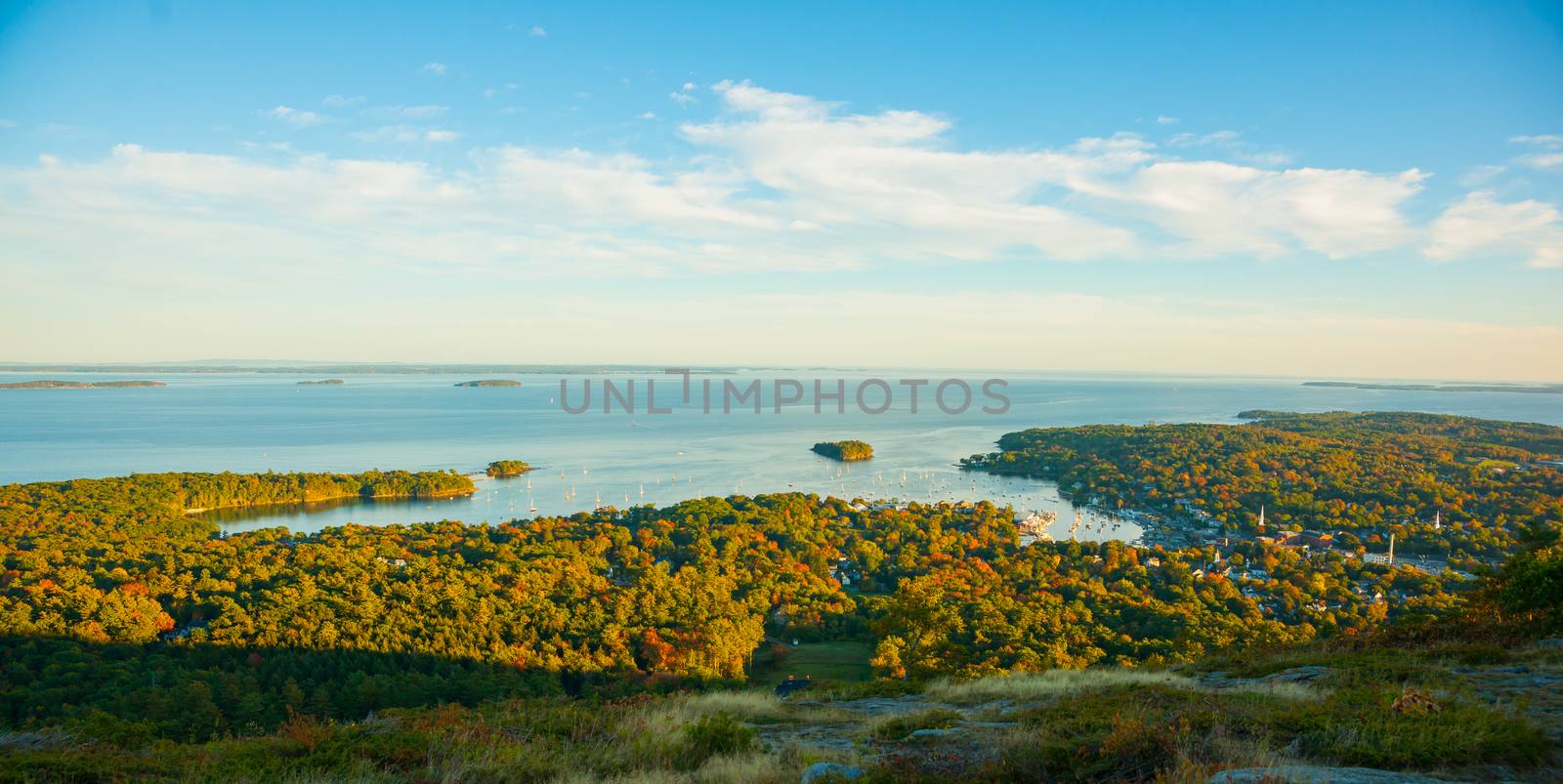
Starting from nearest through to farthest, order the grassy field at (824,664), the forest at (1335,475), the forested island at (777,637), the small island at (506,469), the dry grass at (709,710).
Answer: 1. the forested island at (777,637)
2. the dry grass at (709,710)
3. the grassy field at (824,664)
4. the forest at (1335,475)
5. the small island at (506,469)

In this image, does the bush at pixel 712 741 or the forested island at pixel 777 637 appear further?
the bush at pixel 712 741

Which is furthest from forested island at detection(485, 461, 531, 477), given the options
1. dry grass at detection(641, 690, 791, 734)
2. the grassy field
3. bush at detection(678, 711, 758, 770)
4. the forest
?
bush at detection(678, 711, 758, 770)

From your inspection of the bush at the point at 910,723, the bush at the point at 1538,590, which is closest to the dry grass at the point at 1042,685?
the bush at the point at 910,723

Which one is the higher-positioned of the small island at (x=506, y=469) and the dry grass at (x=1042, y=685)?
the dry grass at (x=1042, y=685)

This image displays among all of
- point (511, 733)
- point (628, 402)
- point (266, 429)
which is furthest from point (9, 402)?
point (511, 733)

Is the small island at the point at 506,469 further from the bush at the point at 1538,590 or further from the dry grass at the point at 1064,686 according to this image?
the bush at the point at 1538,590

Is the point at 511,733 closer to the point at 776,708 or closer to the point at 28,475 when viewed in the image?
the point at 776,708
